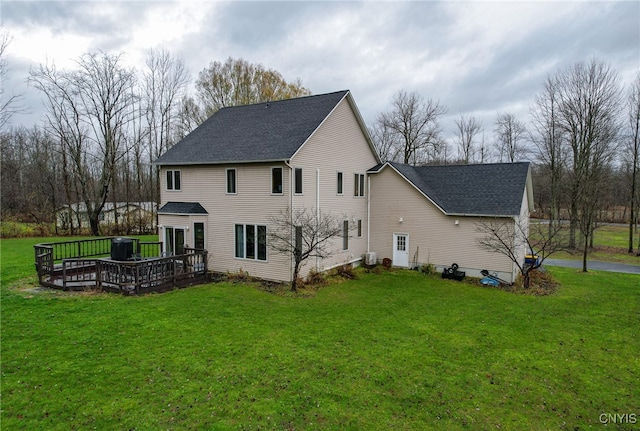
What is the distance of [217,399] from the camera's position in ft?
18.8

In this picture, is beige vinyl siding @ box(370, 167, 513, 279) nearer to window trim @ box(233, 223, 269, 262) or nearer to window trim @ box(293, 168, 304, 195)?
window trim @ box(293, 168, 304, 195)

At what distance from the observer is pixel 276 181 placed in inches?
536

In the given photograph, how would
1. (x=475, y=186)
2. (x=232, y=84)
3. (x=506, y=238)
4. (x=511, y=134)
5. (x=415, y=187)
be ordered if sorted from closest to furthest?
(x=506, y=238) < (x=415, y=187) < (x=475, y=186) < (x=232, y=84) < (x=511, y=134)

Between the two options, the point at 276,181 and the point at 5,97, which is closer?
the point at 276,181

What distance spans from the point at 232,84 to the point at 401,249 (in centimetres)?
2284

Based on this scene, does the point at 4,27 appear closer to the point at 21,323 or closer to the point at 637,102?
the point at 21,323

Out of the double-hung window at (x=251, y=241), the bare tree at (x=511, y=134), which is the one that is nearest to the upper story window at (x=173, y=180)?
the double-hung window at (x=251, y=241)

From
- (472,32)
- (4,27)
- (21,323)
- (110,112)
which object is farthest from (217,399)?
(110,112)

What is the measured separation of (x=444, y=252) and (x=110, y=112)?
27881 mm

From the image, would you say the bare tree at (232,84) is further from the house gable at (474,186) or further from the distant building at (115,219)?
the house gable at (474,186)

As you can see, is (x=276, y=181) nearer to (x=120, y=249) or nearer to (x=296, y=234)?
(x=296, y=234)

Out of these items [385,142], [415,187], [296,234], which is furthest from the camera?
[385,142]

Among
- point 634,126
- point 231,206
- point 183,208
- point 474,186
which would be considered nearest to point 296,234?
point 231,206

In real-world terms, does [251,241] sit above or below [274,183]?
below
